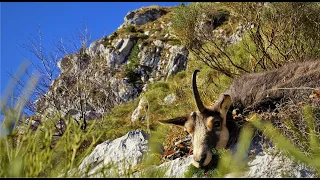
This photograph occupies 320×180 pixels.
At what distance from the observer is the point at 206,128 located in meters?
5.66

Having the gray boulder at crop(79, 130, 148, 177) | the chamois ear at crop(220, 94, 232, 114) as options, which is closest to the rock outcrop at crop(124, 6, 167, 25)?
the gray boulder at crop(79, 130, 148, 177)

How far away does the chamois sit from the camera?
218 inches

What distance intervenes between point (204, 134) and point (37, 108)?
10.3 m

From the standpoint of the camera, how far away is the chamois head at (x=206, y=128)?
5.29 m

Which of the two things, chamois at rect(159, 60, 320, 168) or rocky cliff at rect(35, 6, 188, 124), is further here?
rocky cliff at rect(35, 6, 188, 124)

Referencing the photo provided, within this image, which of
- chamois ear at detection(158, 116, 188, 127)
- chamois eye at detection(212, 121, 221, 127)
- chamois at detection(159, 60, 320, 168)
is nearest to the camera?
chamois at detection(159, 60, 320, 168)

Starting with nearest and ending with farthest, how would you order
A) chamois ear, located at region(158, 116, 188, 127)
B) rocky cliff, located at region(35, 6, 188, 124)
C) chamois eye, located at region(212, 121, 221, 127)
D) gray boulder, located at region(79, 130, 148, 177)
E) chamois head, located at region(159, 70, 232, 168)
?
chamois head, located at region(159, 70, 232, 168)
chamois eye, located at region(212, 121, 221, 127)
chamois ear, located at region(158, 116, 188, 127)
gray boulder, located at region(79, 130, 148, 177)
rocky cliff, located at region(35, 6, 188, 124)

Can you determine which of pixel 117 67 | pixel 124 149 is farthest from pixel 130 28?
pixel 124 149

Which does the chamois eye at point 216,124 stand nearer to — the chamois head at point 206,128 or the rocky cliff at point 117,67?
the chamois head at point 206,128

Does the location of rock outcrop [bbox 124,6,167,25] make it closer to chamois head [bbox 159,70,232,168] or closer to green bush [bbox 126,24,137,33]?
green bush [bbox 126,24,137,33]

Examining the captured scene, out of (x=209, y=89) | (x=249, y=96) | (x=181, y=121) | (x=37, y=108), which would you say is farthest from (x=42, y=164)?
(x=37, y=108)

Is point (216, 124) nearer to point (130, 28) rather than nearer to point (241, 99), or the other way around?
point (241, 99)

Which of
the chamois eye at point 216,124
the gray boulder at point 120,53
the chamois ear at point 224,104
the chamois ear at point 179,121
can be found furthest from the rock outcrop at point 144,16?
the chamois eye at point 216,124

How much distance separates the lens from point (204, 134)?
5559 mm
